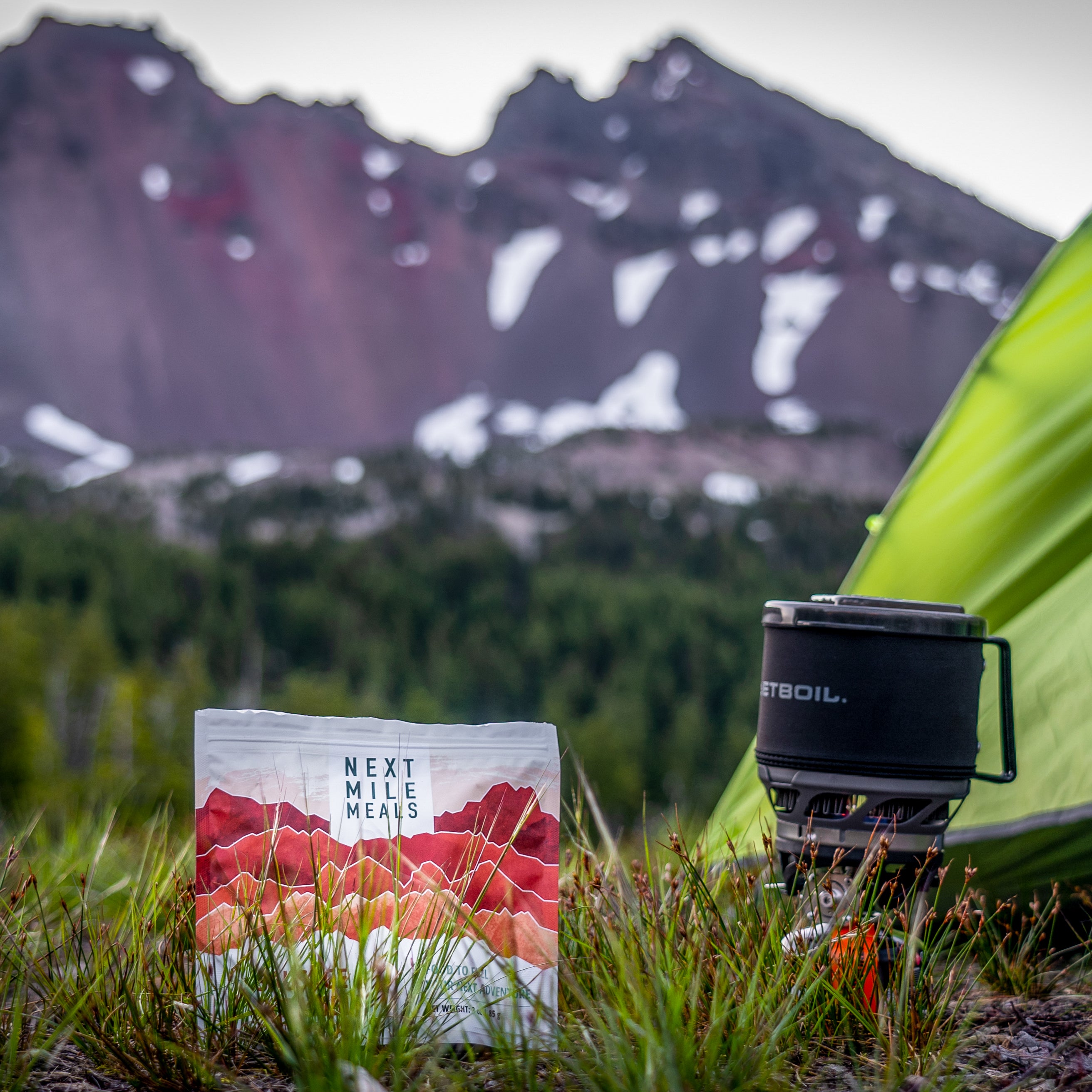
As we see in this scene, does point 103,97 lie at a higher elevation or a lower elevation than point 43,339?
higher

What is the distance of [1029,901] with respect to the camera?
194cm

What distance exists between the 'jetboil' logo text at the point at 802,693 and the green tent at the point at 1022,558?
0.20 m

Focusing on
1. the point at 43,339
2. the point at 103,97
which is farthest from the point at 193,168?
the point at 43,339

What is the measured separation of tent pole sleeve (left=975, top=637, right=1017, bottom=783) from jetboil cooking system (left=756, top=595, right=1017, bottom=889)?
9cm

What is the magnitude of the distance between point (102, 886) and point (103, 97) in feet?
409

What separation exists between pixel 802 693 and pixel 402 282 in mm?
108125

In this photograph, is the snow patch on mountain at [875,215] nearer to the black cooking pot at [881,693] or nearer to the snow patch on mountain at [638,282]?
the snow patch on mountain at [638,282]

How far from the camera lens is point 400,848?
129 centimetres

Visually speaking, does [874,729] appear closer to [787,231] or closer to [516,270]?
[516,270]

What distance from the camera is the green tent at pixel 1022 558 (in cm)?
192

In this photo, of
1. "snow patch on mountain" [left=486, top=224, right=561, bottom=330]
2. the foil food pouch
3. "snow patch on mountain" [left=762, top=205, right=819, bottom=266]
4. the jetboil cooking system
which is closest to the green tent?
the jetboil cooking system

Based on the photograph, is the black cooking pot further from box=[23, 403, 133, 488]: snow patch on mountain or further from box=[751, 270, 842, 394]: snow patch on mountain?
box=[751, 270, 842, 394]: snow patch on mountain

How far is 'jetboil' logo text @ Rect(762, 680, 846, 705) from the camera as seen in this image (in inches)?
60.8

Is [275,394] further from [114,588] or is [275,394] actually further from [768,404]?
[768,404]
